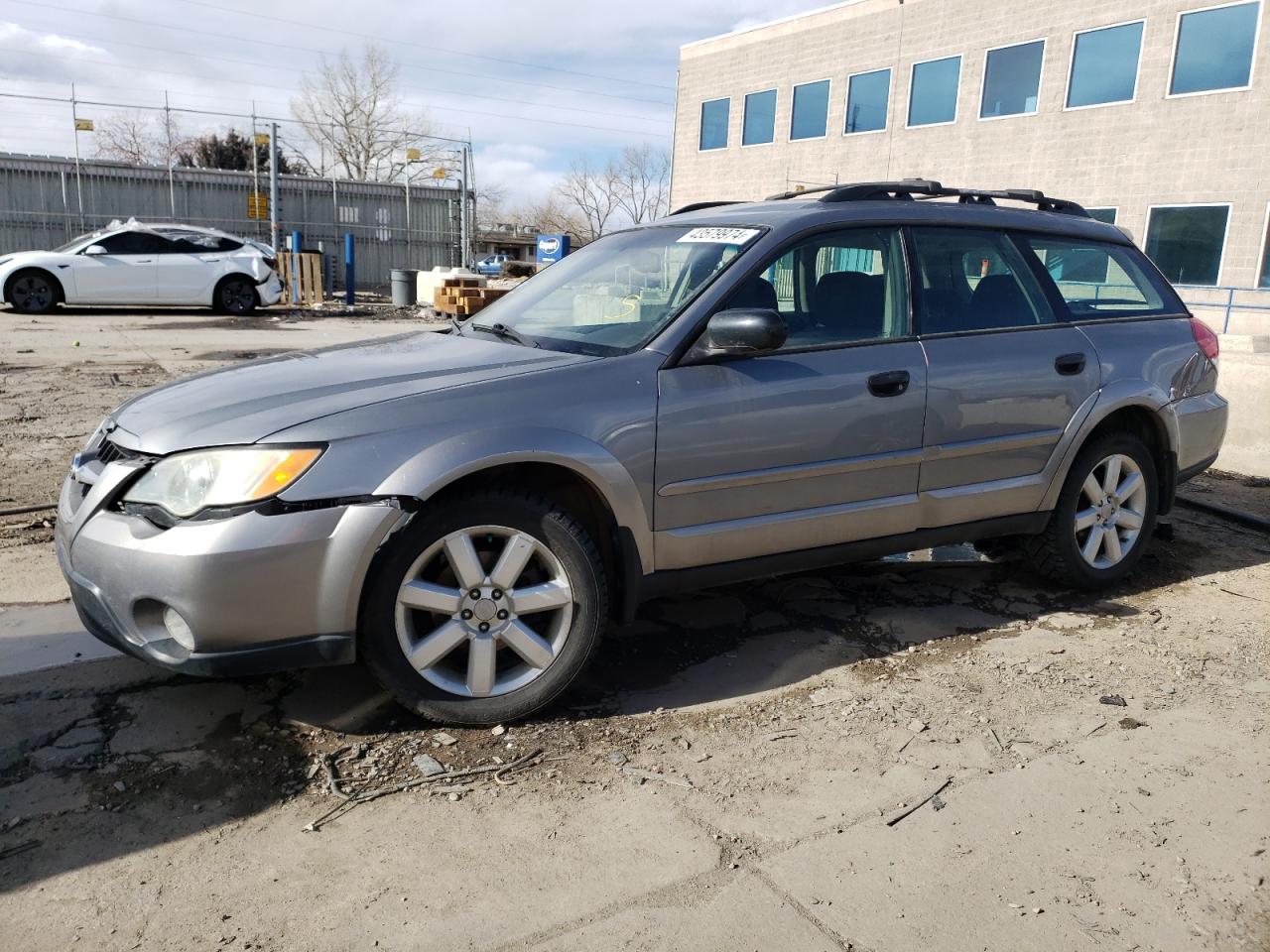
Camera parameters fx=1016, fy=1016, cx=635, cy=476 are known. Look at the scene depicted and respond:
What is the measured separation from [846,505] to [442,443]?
5.22 ft

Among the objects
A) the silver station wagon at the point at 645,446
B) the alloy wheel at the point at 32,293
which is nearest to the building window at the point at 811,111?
the alloy wheel at the point at 32,293

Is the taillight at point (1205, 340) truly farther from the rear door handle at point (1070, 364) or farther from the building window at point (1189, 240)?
the building window at point (1189, 240)

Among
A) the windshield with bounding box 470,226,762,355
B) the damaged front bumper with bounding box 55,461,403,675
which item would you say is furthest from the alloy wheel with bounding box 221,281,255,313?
the damaged front bumper with bounding box 55,461,403,675

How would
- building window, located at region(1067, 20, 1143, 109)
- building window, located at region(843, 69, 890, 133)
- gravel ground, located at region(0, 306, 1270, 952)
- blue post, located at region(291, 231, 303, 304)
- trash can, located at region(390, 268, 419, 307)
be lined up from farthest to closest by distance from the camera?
building window, located at region(843, 69, 890, 133) → trash can, located at region(390, 268, 419, 307) → blue post, located at region(291, 231, 303, 304) → building window, located at region(1067, 20, 1143, 109) → gravel ground, located at region(0, 306, 1270, 952)

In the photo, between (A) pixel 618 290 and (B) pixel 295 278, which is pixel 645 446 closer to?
(A) pixel 618 290

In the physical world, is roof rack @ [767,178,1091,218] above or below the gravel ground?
above

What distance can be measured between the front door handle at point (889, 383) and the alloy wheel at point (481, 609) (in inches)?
A: 55.0

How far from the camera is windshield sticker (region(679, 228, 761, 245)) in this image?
3.78 metres

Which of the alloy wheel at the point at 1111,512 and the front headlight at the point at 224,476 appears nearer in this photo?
the front headlight at the point at 224,476

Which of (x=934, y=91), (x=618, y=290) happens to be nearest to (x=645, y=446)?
(x=618, y=290)

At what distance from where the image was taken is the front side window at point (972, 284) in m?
4.07

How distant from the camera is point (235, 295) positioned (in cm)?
1827

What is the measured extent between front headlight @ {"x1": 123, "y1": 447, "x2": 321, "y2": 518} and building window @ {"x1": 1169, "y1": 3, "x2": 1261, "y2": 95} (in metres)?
22.5

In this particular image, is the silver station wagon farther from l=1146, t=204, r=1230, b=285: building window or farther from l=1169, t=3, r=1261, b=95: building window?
l=1169, t=3, r=1261, b=95: building window
